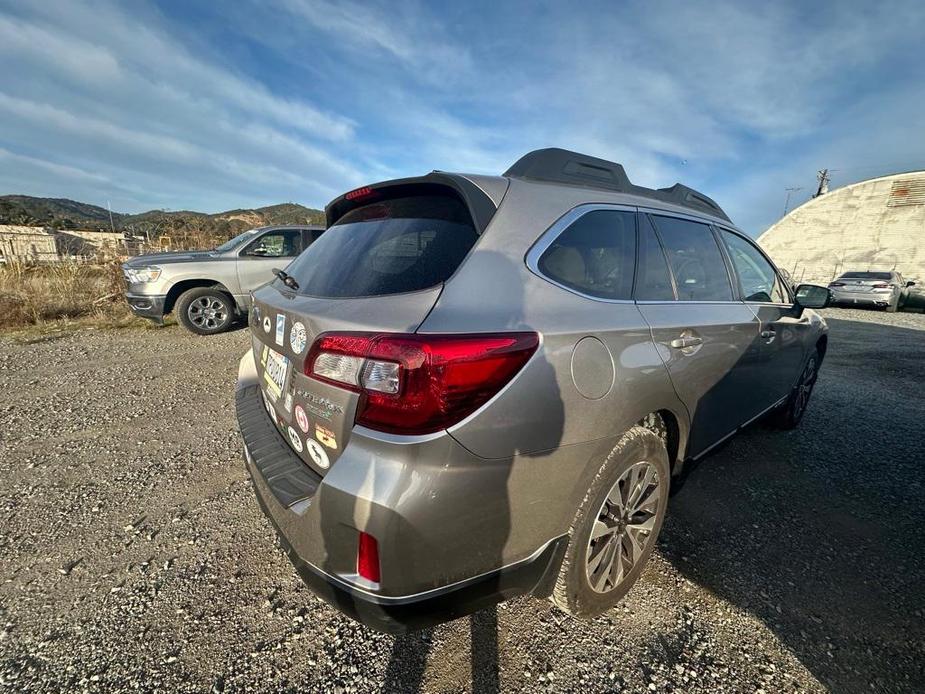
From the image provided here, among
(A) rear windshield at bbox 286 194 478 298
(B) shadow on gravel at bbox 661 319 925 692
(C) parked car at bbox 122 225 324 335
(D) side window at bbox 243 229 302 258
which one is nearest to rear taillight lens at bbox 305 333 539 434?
(A) rear windshield at bbox 286 194 478 298

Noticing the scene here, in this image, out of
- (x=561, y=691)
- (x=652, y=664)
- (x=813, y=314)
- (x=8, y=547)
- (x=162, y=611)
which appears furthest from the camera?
(x=813, y=314)

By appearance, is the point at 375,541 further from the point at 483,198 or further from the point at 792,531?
the point at 792,531

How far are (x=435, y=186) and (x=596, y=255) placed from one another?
0.72 m

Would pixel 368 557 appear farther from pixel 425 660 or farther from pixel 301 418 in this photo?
pixel 425 660

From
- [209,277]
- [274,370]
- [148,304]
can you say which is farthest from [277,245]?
[274,370]

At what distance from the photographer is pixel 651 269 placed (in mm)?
1940

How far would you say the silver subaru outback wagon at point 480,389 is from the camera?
1.16 m

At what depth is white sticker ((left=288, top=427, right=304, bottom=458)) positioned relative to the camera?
5.03 feet

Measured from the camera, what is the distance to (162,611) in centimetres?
173

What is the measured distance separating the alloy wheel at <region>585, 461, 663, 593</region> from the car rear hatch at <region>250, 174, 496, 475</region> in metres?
1.09

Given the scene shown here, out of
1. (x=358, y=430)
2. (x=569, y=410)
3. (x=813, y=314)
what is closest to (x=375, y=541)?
(x=358, y=430)

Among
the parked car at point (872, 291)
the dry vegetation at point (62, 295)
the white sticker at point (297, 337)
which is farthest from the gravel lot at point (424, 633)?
the parked car at point (872, 291)

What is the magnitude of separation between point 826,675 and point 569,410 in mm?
1501

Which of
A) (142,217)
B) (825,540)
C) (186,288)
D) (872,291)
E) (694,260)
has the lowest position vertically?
(825,540)
